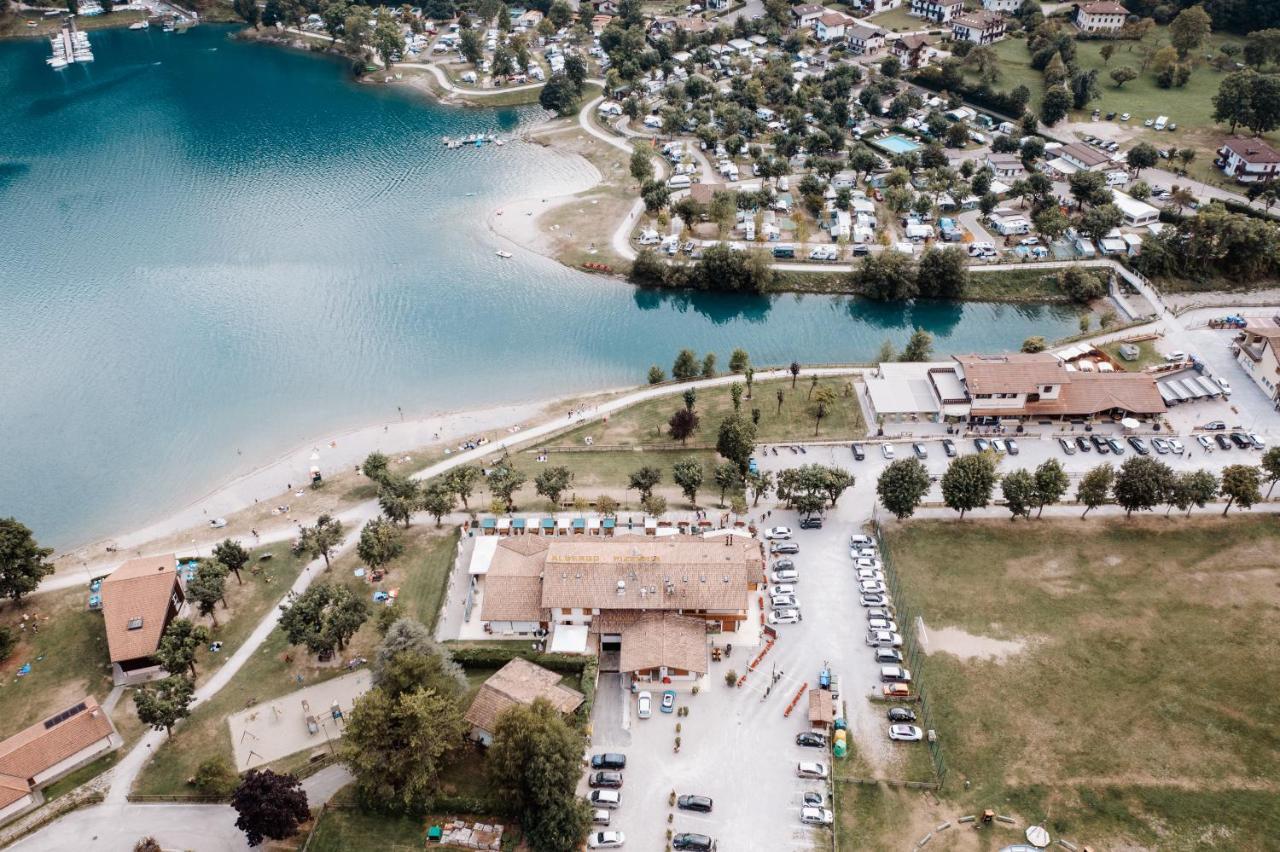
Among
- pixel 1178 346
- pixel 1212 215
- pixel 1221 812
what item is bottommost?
pixel 1221 812

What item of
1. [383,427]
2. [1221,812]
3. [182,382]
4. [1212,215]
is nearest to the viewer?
[1221,812]

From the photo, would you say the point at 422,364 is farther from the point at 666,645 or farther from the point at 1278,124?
the point at 1278,124

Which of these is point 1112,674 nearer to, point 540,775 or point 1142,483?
point 1142,483

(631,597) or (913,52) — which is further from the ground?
(913,52)

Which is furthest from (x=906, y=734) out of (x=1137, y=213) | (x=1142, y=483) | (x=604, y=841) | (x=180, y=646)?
(x=1137, y=213)

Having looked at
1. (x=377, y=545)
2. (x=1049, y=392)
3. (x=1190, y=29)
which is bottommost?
(x=377, y=545)

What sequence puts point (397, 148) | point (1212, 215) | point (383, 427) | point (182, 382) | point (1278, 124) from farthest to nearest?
point (397, 148), point (1278, 124), point (1212, 215), point (182, 382), point (383, 427)

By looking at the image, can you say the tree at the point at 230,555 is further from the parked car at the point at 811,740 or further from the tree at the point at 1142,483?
the tree at the point at 1142,483

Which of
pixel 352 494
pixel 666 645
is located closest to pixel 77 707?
pixel 352 494
